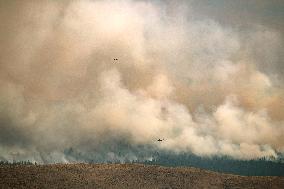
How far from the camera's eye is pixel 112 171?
130875 mm

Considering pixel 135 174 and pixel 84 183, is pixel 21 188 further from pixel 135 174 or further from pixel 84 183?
pixel 135 174

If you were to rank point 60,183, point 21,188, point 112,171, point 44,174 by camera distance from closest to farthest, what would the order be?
1. point 21,188
2. point 60,183
3. point 44,174
4. point 112,171

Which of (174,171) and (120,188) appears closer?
(120,188)

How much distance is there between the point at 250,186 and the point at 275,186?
8.31 meters

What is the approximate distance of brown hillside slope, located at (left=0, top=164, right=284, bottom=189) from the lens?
115375 millimetres

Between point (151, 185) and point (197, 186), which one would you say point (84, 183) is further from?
point (197, 186)

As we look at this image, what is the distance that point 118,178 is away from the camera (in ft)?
409

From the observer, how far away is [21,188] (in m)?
107

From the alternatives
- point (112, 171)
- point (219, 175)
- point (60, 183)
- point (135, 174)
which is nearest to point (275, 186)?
point (219, 175)

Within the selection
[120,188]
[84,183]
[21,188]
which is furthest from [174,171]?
[21,188]

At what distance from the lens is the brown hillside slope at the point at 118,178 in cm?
11538

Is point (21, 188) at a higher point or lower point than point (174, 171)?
lower

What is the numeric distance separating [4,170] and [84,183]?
2709 cm

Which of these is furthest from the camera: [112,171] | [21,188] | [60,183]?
[112,171]
